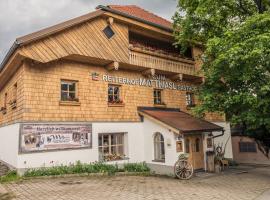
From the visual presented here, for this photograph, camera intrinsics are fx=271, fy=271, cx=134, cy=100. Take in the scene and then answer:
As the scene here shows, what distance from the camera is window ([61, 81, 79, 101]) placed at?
14156mm

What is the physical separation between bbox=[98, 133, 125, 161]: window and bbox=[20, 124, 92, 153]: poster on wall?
106cm

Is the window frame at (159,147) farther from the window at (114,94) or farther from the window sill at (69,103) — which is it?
the window sill at (69,103)

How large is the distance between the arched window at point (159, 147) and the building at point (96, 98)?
0.19 ft

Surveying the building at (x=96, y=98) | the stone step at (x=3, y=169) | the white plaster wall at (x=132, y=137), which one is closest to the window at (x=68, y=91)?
the building at (x=96, y=98)

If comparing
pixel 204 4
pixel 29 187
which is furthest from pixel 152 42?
pixel 29 187

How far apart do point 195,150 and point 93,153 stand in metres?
6.02

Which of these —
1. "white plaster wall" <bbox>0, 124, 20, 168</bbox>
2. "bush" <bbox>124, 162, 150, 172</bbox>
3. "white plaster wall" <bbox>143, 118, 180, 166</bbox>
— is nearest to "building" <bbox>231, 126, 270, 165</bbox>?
"white plaster wall" <bbox>143, 118, 180, 166</bbox>

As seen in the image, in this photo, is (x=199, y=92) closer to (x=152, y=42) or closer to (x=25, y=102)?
(x=152, y=42)

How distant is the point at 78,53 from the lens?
13.9m

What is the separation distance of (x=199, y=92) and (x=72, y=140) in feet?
24.8

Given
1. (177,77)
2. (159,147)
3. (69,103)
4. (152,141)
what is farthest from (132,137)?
(177,77)

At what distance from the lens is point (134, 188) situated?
11.0 meters

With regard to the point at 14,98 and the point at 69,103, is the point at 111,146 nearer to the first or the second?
the point at 69,103

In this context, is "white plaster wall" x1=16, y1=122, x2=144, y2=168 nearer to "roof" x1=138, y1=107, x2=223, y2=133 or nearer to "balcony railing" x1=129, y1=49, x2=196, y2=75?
"roof" x1=138, y1=107, x2=223, y2=133
